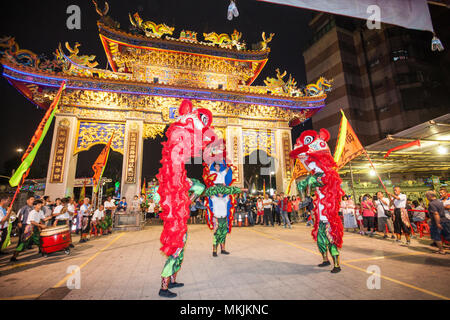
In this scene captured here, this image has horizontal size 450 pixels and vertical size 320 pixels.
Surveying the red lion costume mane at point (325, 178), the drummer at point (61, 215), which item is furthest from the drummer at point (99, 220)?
the red lion costume mane at point (325, 178)

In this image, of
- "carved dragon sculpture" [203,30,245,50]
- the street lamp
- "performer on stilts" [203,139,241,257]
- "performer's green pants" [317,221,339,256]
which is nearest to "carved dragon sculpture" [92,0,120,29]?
"carved dragon sculpture" [203,30,245,50]

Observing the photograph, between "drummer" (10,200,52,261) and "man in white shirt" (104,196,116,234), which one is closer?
"drummer" (10,200,52,261)

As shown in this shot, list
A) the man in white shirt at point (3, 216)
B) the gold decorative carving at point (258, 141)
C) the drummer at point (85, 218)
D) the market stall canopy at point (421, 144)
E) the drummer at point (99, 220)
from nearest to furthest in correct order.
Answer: the man in white shirt at point (3, 216)
the market stall canopy at point (421, 144)
the drummer at point (85, 218)
the drummer at point (99, 220)
the gold decorative carving at point (258, 141)

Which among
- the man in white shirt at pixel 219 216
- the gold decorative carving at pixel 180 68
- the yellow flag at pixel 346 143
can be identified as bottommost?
the man in white shirt at pixel 219 216

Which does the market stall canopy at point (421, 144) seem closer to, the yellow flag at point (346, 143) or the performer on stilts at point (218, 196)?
the yellow flag at point (346, 143)

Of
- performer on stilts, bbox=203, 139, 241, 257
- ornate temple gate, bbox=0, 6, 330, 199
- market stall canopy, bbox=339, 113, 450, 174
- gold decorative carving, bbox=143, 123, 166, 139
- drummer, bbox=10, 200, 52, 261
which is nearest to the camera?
performer on stilts, bbox=203, 139, 241, 257

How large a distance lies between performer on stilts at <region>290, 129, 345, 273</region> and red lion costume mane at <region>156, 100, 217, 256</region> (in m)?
2.24

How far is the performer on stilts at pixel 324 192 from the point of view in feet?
11.3

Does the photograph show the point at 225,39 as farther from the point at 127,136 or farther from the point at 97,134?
the point at 97,134

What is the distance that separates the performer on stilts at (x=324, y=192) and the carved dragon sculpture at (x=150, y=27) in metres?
12.5

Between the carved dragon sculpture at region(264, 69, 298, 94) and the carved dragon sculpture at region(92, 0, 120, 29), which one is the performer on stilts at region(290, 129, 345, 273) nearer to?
the carved dragon sculpture at region(264, 69, 298, 94)

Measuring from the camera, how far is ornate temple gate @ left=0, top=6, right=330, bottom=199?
10.4 metres

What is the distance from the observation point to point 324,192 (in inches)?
144
